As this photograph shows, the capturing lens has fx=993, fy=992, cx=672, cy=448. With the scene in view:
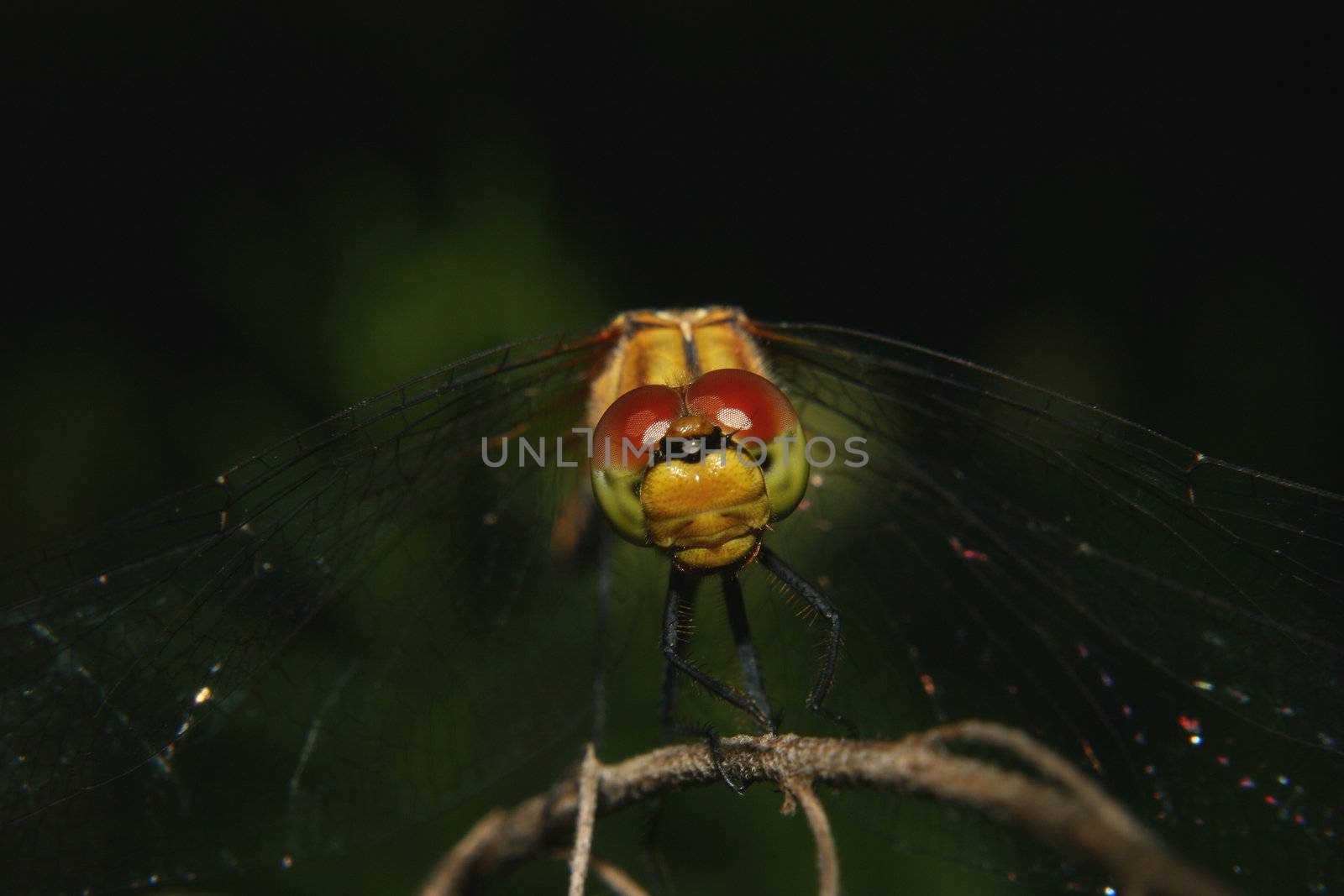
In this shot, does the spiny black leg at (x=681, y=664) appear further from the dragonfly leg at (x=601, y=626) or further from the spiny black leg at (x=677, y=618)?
the dragonfly leg at (x=601, y=626)

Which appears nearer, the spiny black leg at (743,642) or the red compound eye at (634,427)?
the red compound eye at (634,427)

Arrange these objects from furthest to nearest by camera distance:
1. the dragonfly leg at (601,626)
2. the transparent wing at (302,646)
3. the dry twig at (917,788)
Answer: the dragonfly leg at (601,626) < the transparent wing at (302,646) < the dry twig at (917,788)

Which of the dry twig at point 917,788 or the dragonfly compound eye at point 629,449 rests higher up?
the dragonfly compound eye at point 629,449

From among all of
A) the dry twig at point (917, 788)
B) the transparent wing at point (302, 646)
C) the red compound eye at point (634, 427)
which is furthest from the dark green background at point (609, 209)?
the dry twig at point (917, 788)

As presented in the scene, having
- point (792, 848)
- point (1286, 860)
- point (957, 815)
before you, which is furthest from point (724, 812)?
point (1286, 860)

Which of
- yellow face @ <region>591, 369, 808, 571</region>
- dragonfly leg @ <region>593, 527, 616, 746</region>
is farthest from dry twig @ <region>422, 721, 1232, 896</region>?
dragonfly leg @ <region>593, 527, 616, 746</region>

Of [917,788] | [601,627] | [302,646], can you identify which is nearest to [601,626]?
[601,627]

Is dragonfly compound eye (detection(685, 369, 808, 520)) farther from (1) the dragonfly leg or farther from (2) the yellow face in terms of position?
(1) the dragonfly leg
